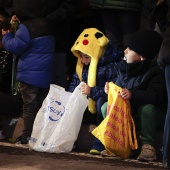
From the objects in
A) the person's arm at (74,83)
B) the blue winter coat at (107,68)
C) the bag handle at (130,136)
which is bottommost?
the bag handle at (130,136)

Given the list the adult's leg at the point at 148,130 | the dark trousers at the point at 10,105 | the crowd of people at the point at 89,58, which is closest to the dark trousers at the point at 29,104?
the crowd of people at the point at 89,58

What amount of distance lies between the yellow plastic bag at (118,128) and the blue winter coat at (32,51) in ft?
3.90

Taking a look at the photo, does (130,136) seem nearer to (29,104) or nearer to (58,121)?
(58,121)

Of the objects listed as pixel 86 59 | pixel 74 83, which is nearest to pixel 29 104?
pixel 74 83

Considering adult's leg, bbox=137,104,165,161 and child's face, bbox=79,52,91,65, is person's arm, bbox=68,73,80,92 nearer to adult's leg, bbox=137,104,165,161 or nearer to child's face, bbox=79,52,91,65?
child's face, bbox=79,52,91,65

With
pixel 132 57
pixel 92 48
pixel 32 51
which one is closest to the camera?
pixel 132 57

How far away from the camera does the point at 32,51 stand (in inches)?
283

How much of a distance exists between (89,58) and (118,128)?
3.75ft

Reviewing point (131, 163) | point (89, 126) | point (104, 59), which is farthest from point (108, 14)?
point (131, 163)

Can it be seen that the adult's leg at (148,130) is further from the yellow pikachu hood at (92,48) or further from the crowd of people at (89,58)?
the yellow pikachu hood at (92,48)

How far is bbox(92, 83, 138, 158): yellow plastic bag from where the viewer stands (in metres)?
6.28

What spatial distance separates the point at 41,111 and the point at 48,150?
44 centimetres

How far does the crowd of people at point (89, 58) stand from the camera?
6.36 metres

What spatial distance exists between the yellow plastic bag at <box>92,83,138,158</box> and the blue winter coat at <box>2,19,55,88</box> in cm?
119
